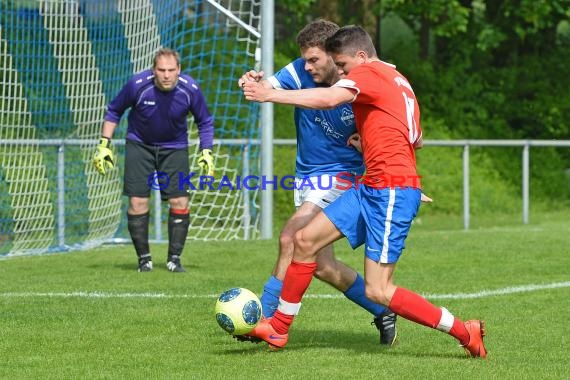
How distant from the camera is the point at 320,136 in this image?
7.77 m

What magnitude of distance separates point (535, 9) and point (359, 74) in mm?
15344

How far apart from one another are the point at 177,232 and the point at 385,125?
192 inches

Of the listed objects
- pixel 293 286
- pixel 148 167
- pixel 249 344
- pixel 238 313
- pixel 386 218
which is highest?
pixel 148 167

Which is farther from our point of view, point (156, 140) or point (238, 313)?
point (156, 140)

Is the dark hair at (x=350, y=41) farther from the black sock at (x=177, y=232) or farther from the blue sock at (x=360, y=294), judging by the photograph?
the black sock at (x=177, y=232)

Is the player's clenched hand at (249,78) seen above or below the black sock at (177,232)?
above

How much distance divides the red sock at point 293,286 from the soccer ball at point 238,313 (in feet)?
0.42

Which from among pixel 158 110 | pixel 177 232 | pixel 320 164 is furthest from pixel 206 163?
pixel 320 164

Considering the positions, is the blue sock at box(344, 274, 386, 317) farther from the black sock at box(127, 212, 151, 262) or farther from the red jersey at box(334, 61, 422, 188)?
the black sock at box(127, 212, 151, 262)

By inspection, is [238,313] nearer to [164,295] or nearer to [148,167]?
[164,295]

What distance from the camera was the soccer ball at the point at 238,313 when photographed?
7012 mm

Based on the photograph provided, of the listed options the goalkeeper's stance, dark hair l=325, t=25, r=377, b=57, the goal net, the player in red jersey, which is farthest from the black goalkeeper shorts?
dark hair l=325, t=25, r=377, b=57

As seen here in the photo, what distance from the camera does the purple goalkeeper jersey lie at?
11.2 metres

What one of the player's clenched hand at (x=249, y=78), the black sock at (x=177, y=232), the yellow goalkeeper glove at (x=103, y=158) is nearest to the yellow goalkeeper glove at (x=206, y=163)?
the black sock at (x=177, y=232)
